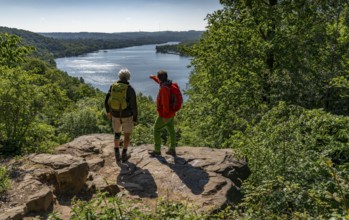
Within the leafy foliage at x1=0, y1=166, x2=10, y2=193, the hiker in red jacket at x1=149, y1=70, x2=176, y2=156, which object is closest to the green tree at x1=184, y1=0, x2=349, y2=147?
the hiker in red jacket at x1=149, y1=70, x2=176, y2=156

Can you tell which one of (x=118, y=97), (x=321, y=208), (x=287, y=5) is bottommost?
(x=321, y=208)

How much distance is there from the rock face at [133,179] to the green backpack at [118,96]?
4.68ft

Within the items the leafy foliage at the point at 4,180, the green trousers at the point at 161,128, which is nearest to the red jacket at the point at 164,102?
the green trousers at the point at 161,128

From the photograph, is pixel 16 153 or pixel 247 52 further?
pixel 247 52

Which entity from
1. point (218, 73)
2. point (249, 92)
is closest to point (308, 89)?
point (249, 92)

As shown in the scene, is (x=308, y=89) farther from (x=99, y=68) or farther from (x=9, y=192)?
(x=99, y=68)

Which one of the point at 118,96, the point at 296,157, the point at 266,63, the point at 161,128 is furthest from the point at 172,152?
the point at 266,63

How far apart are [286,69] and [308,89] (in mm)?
1484

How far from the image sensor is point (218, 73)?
1465cm

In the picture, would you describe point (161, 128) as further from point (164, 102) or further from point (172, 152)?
point (164, 102)

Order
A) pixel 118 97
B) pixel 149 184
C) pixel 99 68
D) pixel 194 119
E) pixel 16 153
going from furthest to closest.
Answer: pixel 99 68 → pixel 194 119 → pixel 16 153 → pixel 118 97 → pixel 149 184

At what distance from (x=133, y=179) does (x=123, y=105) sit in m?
1.73

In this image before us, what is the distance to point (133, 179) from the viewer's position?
7.34 m

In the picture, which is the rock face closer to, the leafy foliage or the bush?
the leafy foliage
